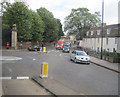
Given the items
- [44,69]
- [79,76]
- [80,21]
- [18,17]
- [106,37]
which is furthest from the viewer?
[80,21]

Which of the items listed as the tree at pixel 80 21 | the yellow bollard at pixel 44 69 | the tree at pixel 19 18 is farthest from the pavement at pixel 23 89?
the tree at pixel 80 21

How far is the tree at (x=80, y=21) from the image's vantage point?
5630 centimetres

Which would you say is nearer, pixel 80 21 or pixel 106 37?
pixel 106 37

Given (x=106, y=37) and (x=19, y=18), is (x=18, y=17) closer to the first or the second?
(x=19, y=18)

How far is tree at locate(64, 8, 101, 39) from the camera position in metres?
56.3

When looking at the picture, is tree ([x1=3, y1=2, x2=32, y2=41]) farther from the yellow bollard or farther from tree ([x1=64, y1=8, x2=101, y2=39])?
Result: the yellow bollard

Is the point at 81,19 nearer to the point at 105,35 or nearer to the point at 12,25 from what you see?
the point at 105,35

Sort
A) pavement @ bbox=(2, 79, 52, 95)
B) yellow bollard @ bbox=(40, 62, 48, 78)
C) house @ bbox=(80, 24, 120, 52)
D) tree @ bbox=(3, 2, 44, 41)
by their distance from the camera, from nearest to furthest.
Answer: pavement @ bbox=(2, 79, 52, 95) → yellow bollard @ bbox=(40, 62, 48, 78) → tree @ bbox=(3, 2, 44, 41) → house @ bbox=(80, 24, 120, 52)

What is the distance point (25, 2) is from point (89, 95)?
4032 cm

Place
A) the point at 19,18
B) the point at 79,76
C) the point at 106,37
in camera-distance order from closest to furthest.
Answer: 1. the point at 79,76
2. the point at 19,18
3. the point at 106,37

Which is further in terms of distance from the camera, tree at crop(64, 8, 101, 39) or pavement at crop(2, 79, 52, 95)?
tree at crop(64, 8, 101, 39)

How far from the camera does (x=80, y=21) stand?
185 ft

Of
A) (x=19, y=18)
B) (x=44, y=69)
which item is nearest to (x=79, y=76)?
(x=44, y=69)

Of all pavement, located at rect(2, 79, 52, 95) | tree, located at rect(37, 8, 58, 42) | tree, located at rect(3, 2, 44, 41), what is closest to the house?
tree, located at rect(37, 8, 58, 42)
